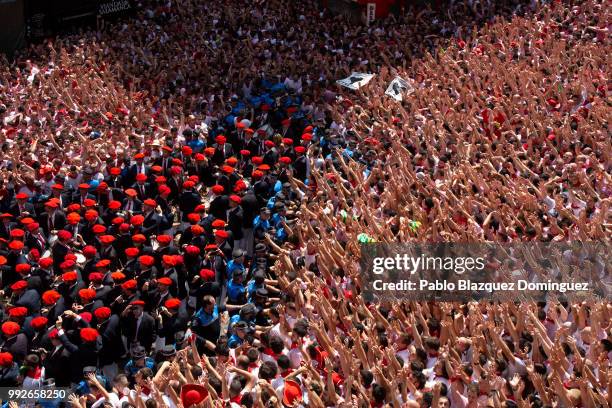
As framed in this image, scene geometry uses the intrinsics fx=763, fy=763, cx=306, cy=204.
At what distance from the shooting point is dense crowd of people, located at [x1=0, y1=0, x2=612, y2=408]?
6633 millimetres

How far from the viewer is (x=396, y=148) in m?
11.5

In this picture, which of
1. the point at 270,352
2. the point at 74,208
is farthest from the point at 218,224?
the point at 270,352

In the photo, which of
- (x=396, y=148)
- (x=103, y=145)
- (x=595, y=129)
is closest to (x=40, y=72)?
(x=103, y=145)

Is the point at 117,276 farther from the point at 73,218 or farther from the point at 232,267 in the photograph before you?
the point at 73,218

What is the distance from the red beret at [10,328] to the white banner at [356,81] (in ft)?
28.4

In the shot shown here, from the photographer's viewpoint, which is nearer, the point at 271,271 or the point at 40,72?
the point at 271,271

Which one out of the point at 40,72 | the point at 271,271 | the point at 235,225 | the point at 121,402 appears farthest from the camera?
the point at 40,72

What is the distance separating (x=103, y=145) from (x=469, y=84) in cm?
660

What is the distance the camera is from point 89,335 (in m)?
7.81

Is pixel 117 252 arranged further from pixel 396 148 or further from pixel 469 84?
pixel 469 84

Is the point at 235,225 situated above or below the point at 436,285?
below

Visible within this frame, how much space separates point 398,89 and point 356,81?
1053 millimetres

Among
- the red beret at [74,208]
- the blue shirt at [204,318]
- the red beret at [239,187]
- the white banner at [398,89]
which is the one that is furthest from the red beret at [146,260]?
the white banner at [398,89]

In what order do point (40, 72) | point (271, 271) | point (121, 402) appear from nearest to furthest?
point (121, 402) → point (271, 271) → point (40, 72)
